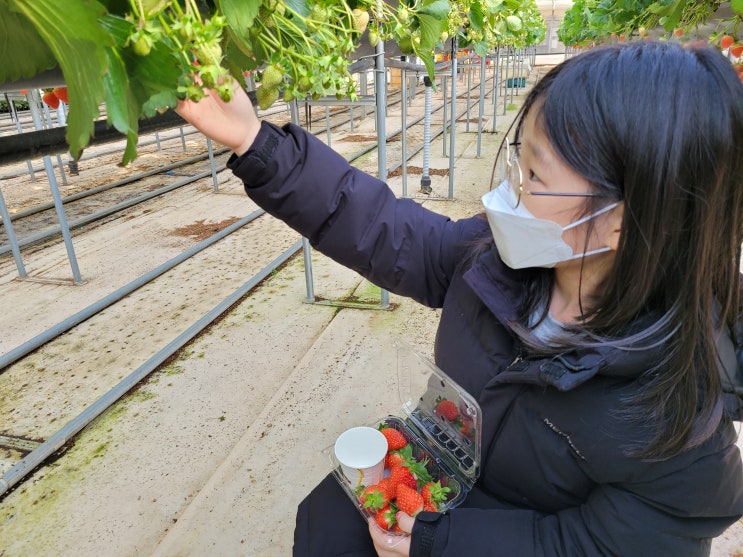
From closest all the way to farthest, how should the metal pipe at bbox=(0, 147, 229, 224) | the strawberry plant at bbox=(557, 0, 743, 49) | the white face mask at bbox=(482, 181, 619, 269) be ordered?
the white face mask at bbox=(482, 181, 619, 269) → the strawberry plant at bbox=(557, 0, 743, 49) → the metal pipe at bbox=(0, 147, 229, 224)

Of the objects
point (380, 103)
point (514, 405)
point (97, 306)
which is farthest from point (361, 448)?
point (97, 306)

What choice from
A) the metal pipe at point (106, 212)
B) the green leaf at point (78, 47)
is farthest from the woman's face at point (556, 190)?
the metal pipe at point (106, 212)

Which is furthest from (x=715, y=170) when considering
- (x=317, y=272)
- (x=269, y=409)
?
(x=317, y=272)

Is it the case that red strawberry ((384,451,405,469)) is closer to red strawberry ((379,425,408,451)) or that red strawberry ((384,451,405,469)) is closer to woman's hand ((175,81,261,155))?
red strawberry ((379,425,408,451))

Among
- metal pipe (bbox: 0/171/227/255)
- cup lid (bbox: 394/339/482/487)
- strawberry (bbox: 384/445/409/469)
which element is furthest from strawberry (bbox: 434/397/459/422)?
metal pipe (bbox: 0/171/227/255)

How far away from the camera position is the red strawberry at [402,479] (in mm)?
1129

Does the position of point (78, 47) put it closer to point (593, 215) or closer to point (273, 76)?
point (273, 76)

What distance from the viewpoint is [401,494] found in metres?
1.10

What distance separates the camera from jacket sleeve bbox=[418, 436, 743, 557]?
832 millimetres

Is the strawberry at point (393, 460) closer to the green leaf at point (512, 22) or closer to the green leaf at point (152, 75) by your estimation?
the green leaf at point (152, 75)

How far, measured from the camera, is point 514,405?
973 mm

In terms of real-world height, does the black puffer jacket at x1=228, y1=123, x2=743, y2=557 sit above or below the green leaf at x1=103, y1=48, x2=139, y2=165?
→ below

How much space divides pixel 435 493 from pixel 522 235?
0.54 meters

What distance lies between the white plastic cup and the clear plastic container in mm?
30
